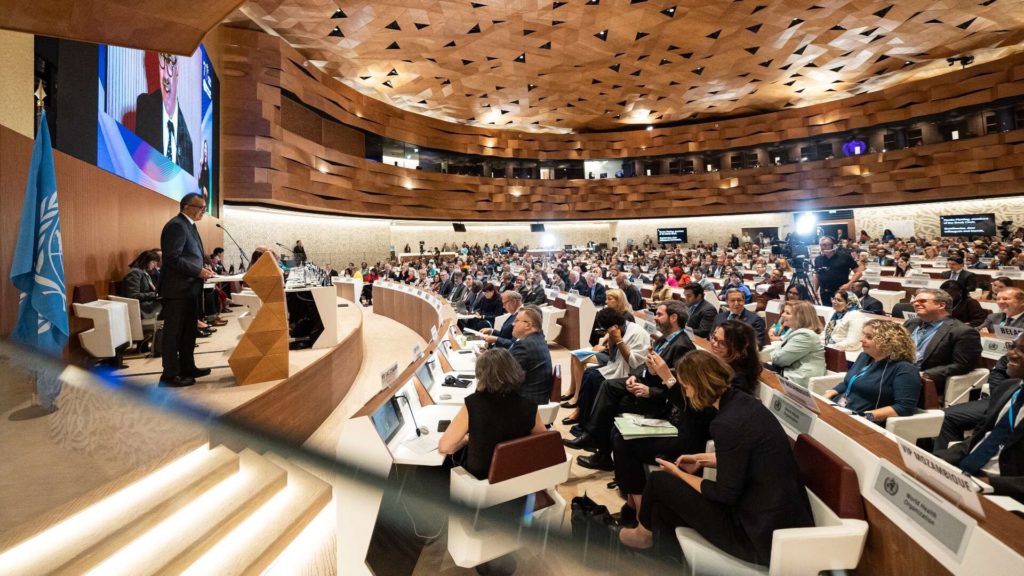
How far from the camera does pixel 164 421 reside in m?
2.31

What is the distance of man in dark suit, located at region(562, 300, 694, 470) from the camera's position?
3.00 metres

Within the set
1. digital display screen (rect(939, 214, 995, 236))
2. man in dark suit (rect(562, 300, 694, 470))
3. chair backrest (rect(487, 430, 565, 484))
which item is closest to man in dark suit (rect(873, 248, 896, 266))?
digital display screen (rect(939, 214, 995, 236))

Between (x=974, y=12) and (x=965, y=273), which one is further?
(x=974, y=12)

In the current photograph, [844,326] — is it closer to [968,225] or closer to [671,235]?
[968,225]

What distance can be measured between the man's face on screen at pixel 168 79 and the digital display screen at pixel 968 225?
78.9ft

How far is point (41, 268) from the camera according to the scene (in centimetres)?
246

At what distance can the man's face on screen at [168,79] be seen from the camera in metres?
5.77

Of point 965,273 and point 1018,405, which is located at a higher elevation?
point 965,273

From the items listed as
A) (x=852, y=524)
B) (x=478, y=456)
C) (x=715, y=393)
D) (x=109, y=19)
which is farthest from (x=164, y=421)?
(x=852, y=524)

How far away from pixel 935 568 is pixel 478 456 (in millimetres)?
1485

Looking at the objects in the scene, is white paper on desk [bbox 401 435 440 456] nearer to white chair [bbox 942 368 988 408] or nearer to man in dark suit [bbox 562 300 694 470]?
man in dark suit [bbox 562 300 694 470]

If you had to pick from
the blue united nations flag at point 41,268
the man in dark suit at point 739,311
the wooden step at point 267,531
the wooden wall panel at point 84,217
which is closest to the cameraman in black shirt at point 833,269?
the man in dark suit at point 739,311

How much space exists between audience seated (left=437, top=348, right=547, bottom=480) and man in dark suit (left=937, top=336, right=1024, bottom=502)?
1811 millimetres

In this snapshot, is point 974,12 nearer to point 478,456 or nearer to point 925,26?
point 925,26
